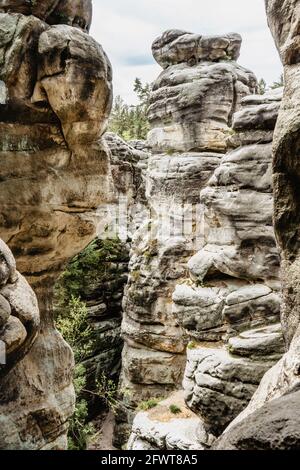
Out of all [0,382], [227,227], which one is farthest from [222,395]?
[0,382]

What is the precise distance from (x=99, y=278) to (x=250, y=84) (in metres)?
13.3

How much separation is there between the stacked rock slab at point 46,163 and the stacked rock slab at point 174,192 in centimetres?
982

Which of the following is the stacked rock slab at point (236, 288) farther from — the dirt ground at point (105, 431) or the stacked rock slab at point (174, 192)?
the dirt ground at point (105, 431)

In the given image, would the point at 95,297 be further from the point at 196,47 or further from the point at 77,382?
the point at 196,47

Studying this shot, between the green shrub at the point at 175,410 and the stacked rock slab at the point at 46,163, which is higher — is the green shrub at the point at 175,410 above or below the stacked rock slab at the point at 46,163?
below

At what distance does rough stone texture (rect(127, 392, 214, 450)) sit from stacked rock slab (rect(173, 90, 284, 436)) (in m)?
1.12

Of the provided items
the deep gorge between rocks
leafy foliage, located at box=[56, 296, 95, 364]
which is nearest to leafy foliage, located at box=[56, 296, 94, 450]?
leafy foliage, located at box=[56, 296, 95, 364]

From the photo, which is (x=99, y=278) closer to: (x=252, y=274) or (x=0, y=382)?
(x=252, y=274)

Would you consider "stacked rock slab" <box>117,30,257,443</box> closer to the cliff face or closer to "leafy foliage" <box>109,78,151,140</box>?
the cliff face

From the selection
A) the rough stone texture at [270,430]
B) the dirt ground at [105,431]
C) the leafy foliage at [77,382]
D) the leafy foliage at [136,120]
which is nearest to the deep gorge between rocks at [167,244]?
the rough stone texture at [270,430]

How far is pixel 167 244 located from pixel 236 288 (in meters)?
8.14

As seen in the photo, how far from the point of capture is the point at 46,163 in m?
9.73

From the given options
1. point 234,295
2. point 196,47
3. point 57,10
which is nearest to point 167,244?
point 234,295

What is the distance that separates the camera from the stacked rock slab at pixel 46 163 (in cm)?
870
